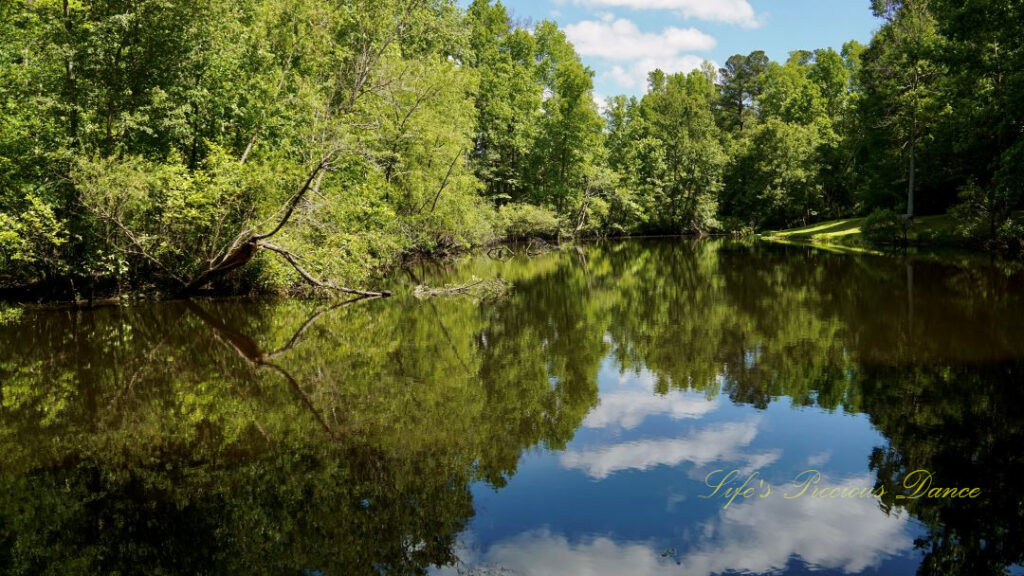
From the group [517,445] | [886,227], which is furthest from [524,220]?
[517,445]

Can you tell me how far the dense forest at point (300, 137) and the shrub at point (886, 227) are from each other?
151mm

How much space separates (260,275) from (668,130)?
49.1 meters

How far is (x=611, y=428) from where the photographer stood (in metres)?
7.96

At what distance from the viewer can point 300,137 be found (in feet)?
70.3

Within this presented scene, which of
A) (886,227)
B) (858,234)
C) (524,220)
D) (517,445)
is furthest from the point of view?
(524,220)

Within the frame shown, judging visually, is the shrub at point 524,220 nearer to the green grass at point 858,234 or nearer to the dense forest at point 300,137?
the dense forest at point 300,137

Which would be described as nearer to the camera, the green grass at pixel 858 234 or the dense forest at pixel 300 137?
the dense forest at pixel 300 137

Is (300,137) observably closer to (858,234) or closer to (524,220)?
(524,220)

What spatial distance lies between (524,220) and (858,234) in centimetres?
2262

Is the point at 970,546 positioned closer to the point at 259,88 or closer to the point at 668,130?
the point at 259,88

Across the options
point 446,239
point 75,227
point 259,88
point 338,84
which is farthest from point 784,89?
point 75,227

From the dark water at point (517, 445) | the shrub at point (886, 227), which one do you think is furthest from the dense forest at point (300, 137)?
the dark water at point (517, 445)

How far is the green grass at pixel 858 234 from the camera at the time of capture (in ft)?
103

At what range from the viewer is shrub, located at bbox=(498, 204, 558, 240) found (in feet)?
143
